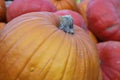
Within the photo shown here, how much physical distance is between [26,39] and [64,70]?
0.64 ft

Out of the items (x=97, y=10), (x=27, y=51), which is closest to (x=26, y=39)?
(x=27, y=51)

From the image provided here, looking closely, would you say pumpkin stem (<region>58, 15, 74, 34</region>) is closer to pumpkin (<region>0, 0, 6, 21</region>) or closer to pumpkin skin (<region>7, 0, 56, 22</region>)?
pumpkin skin (<region>7, 0, 56, 22</region>)

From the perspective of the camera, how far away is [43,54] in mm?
1083

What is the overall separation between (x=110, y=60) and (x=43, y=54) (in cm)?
59

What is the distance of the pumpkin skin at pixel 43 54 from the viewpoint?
1077 millimetres

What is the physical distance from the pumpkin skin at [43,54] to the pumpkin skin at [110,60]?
352 millimetres

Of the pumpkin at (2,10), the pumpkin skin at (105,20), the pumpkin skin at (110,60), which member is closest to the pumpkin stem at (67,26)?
the pumpkin skin at (110,60)

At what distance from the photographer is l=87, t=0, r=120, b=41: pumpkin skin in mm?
1924

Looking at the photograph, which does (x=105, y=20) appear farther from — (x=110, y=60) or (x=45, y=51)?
(x=45, y=51)

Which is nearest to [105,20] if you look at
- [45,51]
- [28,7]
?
[28,7]

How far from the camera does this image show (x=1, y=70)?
1.12m

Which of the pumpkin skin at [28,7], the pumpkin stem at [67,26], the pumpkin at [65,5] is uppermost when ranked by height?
the pumpkin at [65,5]

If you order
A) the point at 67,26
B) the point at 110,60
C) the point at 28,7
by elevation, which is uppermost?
the point at 28,7

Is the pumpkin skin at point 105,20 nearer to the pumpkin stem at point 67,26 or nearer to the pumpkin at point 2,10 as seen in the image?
the pumpkin at point 2,10
